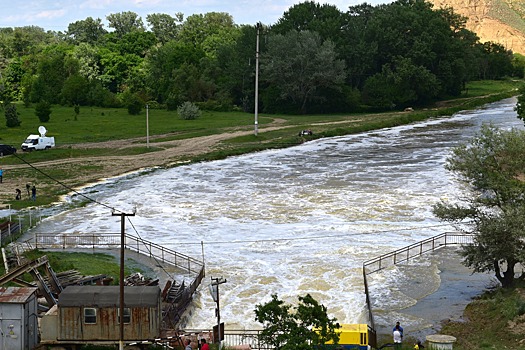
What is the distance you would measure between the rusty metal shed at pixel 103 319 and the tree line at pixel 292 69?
284 ft

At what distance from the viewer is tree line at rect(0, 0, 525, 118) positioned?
11844 cm

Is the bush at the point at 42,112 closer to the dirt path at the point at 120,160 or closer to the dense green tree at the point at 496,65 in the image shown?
the dirt path at the point at 120,160

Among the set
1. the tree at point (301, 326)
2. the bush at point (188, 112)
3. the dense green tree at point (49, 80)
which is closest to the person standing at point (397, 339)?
the tree at point (301, 326)

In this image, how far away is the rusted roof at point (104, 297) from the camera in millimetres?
24547

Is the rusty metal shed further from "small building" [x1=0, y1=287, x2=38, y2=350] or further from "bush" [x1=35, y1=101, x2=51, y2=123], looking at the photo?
"bush" [x1=35, y1=101, x2=51, y2=123]

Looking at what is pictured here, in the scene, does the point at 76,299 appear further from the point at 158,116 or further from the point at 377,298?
the point at 158,116

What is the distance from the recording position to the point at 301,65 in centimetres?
11594

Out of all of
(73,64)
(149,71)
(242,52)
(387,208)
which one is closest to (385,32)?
(242,52)

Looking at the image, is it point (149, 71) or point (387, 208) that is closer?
point (387, 208)

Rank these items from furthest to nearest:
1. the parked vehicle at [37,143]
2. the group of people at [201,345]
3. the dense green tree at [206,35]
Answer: the dense green tree at [206,35] < the parked vehicle at [37,143] < the group of people at [201,345]

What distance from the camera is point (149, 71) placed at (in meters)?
139

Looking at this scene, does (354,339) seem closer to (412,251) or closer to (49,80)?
(412,251)

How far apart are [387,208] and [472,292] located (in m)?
16.9

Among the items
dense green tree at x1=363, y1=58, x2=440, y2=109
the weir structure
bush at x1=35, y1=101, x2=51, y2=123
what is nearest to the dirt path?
the weir structure
